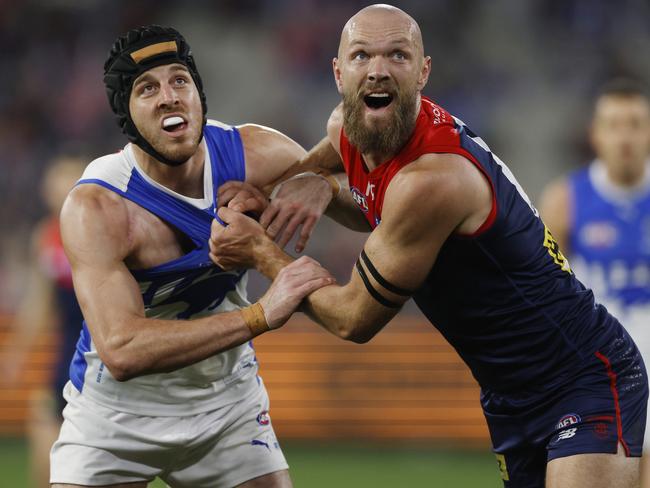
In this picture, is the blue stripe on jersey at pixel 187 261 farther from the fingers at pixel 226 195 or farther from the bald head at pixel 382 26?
the bald head at pixel 382 26

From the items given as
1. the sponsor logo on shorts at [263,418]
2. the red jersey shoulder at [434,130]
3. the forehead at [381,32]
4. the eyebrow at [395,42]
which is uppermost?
the forehead at [381,32]

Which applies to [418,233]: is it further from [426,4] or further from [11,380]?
[426,4]

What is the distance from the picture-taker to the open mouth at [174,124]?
480 centimetres

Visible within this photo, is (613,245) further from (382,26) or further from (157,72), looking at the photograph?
(157,72)

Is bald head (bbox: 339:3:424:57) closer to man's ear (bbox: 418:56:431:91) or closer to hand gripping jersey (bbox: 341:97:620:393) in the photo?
man's ear (bbox: 418:56:431:91)

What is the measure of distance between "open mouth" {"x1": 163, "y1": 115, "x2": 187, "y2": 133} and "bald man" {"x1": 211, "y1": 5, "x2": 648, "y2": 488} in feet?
1.43

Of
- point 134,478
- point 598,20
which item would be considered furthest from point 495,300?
point 598,20

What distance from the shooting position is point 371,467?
10.0m

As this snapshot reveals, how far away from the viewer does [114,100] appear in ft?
16.2

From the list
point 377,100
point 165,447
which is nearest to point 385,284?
point 377,100

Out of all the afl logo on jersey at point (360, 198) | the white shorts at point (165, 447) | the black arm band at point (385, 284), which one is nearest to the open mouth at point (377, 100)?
the afl logo on jersey at point (360, 198)

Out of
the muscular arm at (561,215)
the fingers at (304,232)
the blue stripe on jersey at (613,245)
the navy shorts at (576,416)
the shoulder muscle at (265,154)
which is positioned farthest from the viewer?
the muscular arm at (561,215)

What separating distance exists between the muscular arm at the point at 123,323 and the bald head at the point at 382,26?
108 cm

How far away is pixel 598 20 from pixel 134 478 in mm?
11230
